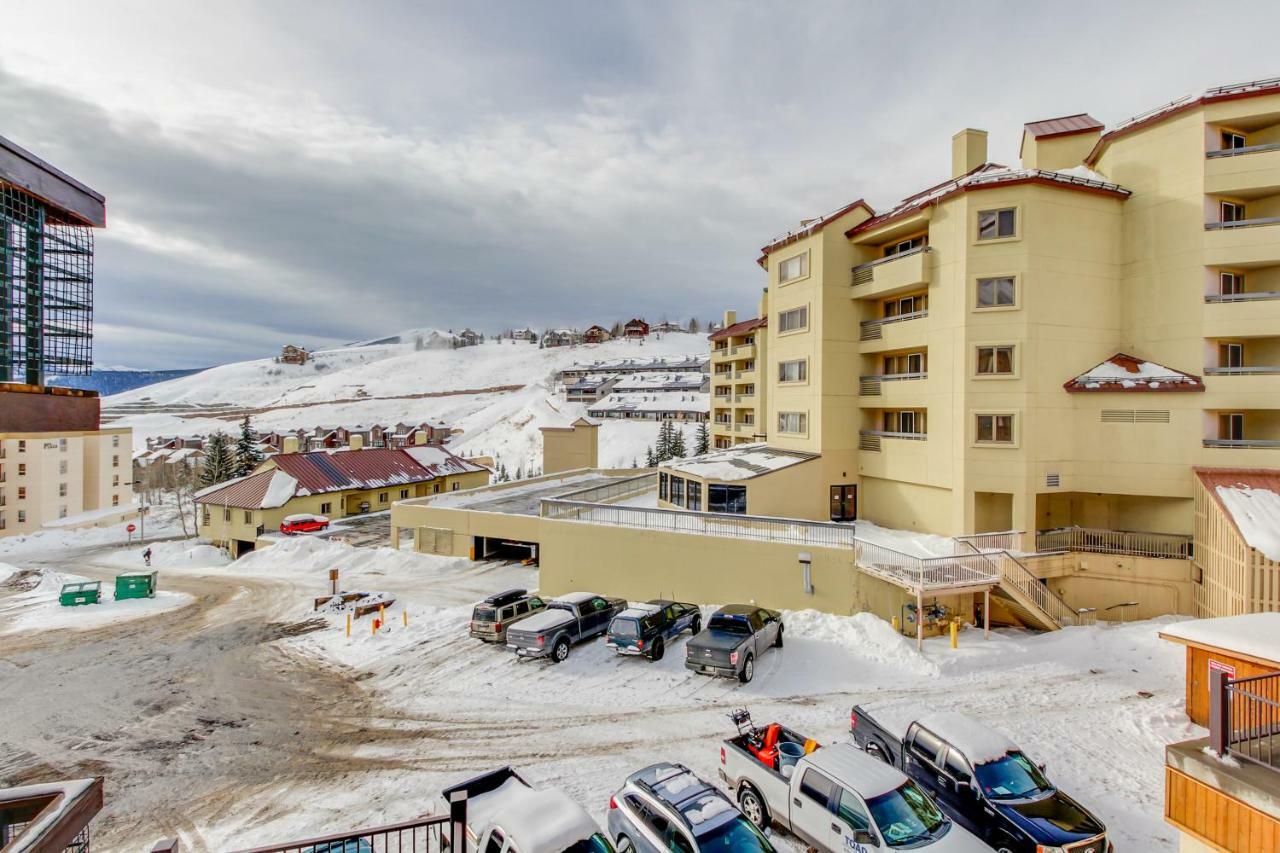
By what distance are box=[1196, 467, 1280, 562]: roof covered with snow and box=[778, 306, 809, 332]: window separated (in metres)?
16.0

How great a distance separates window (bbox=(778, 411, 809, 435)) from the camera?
2822 cm

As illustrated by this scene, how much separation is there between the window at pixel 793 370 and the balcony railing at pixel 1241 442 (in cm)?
1491

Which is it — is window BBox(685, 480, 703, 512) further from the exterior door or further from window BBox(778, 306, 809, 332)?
window BBox(778, 306, 809, 332)

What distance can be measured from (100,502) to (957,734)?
84.5 metres

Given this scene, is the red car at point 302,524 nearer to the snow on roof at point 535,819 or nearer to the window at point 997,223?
the snow on roof at point 535,819

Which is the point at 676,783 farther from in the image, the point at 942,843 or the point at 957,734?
the point at 957,734

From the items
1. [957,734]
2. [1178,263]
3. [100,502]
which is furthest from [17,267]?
[1178,263]

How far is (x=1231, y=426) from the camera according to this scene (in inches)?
830

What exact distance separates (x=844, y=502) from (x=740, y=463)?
5.45 m

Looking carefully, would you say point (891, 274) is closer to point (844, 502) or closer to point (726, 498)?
point (844, 502)

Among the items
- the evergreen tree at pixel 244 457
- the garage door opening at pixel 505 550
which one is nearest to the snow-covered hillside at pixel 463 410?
the evergreen tree at pixel 244 457

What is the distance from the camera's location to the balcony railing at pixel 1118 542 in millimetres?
20578

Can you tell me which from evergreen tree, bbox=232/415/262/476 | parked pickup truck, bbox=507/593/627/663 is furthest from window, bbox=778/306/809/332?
evergreen tree, bbox=232/415/262/476

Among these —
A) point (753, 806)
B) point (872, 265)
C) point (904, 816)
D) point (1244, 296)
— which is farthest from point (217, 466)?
point (1244, 296)
